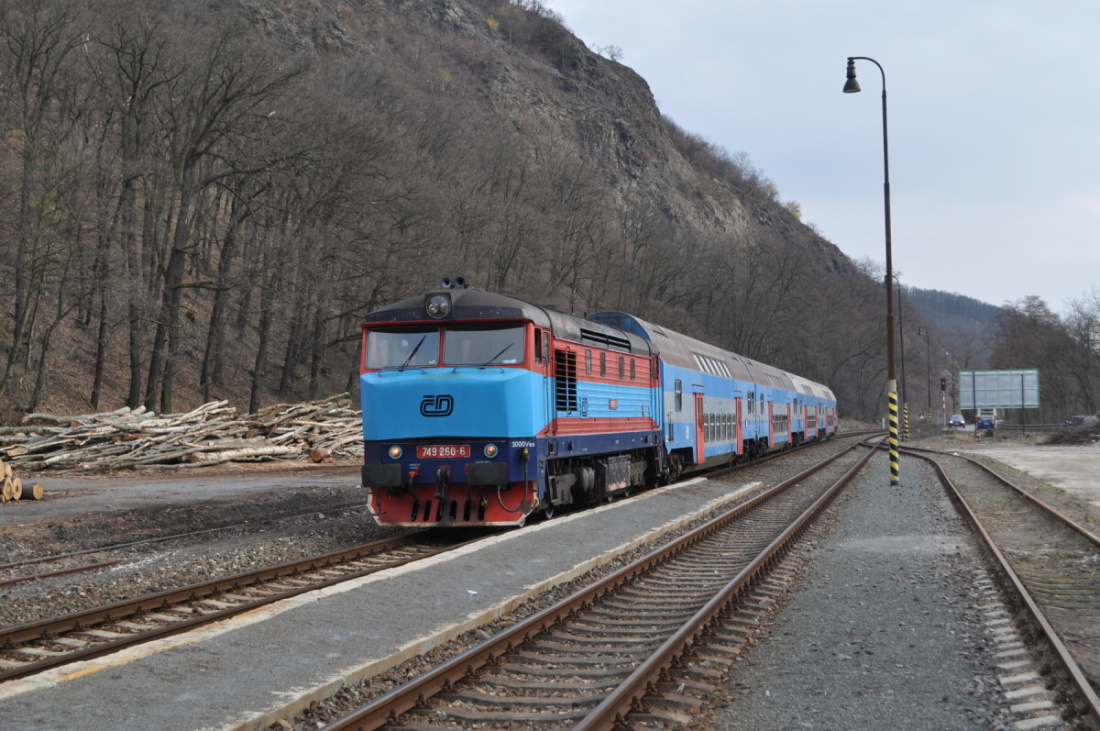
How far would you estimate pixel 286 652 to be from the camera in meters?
6.98

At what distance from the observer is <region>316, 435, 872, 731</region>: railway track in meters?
6.06

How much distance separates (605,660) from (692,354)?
695 inches

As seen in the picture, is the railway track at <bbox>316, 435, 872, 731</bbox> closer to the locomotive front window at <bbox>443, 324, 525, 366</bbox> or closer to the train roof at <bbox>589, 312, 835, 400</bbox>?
the locomotive front window at <bbox>443, 324, 525, 366</bbox>

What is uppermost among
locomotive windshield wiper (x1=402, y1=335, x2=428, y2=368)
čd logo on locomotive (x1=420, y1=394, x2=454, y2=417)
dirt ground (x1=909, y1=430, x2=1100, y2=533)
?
locomotive windshield wiper (x1=402, y1=335, x2=428, y2=368)

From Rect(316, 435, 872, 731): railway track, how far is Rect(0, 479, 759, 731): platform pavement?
1.89ft

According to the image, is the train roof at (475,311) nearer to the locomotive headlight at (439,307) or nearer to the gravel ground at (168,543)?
the locomotive headlight at (439,307)

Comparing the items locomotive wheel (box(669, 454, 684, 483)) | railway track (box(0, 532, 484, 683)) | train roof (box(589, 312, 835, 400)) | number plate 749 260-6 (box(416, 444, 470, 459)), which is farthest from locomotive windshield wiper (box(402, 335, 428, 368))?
locomotive wheel (box(669, 454, 684, 483))

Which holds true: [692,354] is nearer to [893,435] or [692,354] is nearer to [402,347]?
[893,435]

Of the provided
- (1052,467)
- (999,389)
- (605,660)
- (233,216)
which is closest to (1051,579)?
(605,660)

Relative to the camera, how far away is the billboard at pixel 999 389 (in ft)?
179

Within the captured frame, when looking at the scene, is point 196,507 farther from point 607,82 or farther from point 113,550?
point 607,82

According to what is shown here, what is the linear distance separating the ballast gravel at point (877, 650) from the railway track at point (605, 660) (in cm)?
40

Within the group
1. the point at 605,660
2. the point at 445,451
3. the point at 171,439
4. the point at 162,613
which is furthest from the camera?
the point at 171,439

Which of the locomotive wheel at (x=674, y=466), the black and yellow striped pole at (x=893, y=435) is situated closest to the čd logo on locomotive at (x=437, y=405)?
the locomotive wheel at (x=674, y=466)
